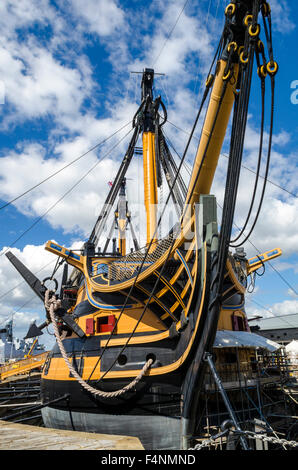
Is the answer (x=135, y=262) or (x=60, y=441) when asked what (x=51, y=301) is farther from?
(x=60, y=441)

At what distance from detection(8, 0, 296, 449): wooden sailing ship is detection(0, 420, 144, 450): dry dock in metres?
5.01

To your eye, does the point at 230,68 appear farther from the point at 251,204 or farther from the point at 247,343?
the point at 247,343

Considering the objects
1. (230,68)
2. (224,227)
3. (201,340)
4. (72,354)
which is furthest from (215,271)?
(72,354)

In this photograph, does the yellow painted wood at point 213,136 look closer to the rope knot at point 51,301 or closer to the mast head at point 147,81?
the rope knot at point 51,301

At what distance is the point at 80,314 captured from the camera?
14664mm

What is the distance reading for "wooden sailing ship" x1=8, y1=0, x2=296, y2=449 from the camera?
8227 mm

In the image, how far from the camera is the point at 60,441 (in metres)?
5.03

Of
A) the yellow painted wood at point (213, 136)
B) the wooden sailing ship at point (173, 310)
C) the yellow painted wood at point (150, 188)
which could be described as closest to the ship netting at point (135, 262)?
the wooden sailing ship at point (173, 310)

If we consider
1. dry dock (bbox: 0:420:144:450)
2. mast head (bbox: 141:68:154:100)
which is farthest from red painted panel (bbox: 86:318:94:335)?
mast head (bbox: 141:68:154:100)

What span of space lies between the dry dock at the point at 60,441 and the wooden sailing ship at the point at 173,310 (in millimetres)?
5009

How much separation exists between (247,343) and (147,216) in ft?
27.8

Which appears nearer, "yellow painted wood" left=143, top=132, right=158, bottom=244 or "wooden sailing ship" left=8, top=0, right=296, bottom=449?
"wooden sailing ship" left=8, top=0, right=296, bottom=449

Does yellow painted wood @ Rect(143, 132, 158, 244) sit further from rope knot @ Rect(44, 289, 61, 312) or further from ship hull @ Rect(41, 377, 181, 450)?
ship hull @ Rect(41, 377, 181, 450)

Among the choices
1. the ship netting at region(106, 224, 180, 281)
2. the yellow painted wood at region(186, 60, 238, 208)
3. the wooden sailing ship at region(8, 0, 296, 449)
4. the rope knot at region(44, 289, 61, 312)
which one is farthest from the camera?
the rope knot at region(44, 289, 61, 312)
